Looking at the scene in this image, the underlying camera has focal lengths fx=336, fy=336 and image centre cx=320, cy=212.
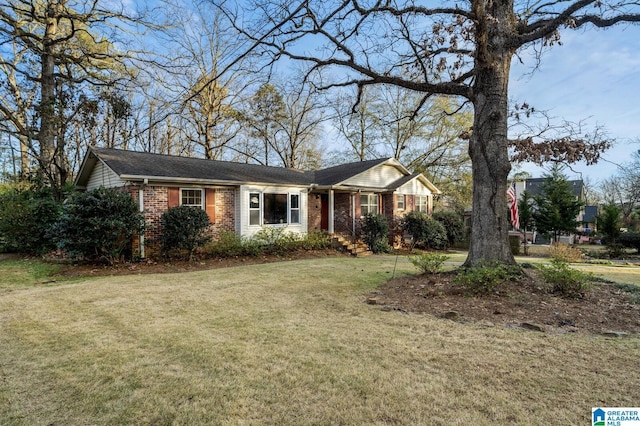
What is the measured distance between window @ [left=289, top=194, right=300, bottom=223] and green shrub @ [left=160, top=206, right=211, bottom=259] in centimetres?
469

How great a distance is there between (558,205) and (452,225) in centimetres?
664

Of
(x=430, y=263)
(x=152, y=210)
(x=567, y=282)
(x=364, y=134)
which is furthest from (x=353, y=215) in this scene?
(x=364, y=134)

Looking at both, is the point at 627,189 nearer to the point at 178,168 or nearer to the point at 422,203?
the point at 422,203

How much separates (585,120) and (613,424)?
7.08m

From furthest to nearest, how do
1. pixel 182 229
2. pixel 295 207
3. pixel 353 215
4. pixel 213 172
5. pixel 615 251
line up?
1. pixel 615 251
2. pixel 353 215
3. pixel 295 207
4. pixel 213 172
5. pixel 182 229

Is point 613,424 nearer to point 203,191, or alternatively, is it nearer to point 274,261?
point 274,261

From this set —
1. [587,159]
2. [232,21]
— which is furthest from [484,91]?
[232,21]

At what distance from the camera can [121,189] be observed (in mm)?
11305

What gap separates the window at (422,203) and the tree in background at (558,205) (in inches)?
280

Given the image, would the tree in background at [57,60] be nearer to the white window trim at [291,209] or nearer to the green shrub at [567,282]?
the white window trim at [291,209]

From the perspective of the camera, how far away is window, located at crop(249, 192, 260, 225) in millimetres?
13703

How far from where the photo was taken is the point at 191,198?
1223 cm

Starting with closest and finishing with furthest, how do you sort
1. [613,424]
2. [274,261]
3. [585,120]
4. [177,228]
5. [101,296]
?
[613,424], [101,296], [585,120], [177,228], [274,261]

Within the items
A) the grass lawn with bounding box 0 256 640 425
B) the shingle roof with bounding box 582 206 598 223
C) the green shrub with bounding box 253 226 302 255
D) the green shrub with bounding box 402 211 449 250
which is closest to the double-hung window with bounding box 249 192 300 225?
the green shrub with bounding box 253 226 302 255
